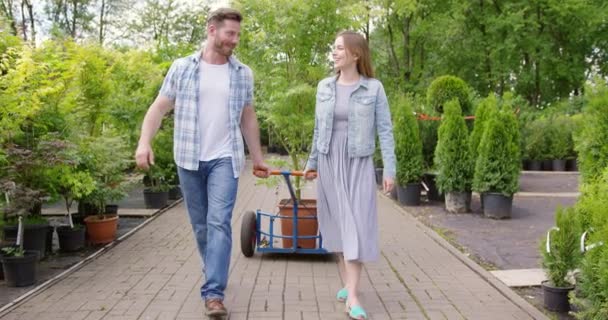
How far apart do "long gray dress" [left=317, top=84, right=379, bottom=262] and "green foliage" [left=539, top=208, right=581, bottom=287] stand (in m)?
1.30

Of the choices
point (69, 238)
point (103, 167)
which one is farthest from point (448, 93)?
point (69, 238)

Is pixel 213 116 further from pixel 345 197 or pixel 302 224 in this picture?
pixel 302 224

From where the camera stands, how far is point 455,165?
9570mm

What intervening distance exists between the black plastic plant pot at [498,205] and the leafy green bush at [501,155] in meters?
0.08

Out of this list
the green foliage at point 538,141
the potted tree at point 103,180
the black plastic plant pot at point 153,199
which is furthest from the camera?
the green foliage at point 538,141

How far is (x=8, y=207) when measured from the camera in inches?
207

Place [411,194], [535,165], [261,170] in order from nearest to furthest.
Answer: [261,170] → [411,194] → [535,165]

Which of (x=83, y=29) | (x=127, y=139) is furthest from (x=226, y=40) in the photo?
(x=83, y=29)

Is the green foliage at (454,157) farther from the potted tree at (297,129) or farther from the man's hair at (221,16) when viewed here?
the man's hair at (221,16)

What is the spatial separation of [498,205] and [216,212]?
19.4 ft

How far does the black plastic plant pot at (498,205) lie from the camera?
8922 millimetres

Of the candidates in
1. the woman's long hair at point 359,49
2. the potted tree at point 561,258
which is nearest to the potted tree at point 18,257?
the woman's long hair at point 359,49

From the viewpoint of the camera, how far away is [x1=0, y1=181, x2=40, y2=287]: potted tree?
521cm

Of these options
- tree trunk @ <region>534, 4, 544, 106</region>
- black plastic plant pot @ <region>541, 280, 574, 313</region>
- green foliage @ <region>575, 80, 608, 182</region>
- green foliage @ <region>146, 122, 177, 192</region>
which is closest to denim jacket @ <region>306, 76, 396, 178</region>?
black plastic plant pot @ <region>541, 280, 574, 313</region>
